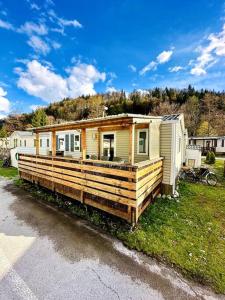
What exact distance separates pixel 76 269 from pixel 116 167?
7.46 feet

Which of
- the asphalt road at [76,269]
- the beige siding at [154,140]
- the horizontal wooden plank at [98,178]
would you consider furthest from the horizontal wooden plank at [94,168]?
the beige siding at [154,140]

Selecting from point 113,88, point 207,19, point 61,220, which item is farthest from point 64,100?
point 61,220

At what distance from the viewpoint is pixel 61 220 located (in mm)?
4762

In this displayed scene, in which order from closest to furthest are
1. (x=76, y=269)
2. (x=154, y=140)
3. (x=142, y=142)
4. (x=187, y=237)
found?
(x=76, y=269) → (x=187, y=237) → (x=154, y=140) → (x=142, y=142)

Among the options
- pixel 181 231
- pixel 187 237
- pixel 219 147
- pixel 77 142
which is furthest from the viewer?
pixel 219 147

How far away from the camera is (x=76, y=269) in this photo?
2.88 metres

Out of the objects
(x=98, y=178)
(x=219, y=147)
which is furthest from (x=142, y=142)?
(x=219, y=147)

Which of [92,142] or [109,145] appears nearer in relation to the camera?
[109,145]

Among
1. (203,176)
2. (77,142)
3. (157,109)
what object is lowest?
(203,176)

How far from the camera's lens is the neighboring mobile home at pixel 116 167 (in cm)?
412

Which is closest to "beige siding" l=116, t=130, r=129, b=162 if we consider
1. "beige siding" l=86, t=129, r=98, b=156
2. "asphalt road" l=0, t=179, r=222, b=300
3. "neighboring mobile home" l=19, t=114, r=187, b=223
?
"neighboring mobile home" l=19, t=114, r=187, b=223

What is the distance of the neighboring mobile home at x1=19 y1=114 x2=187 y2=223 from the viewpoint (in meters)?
4.12

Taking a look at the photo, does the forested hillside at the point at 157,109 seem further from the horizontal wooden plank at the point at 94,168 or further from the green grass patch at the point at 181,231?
the green grass patch at the point at 181,231

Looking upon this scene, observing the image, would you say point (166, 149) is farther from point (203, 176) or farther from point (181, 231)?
point (203, 176)
